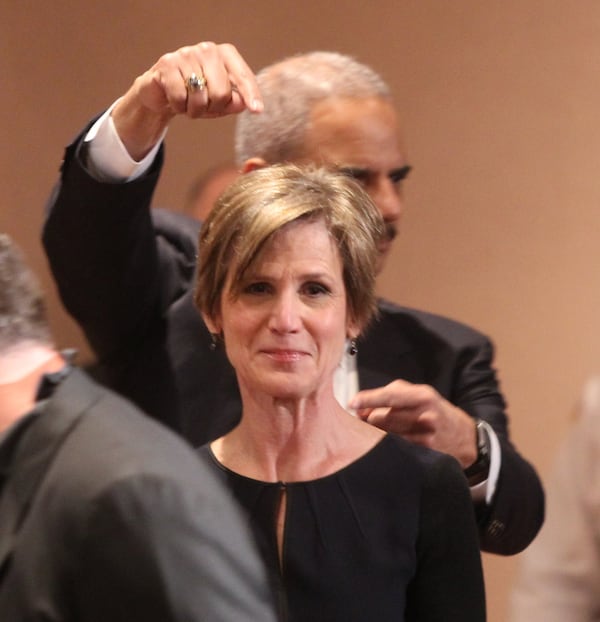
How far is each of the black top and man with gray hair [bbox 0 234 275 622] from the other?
30 centimetres

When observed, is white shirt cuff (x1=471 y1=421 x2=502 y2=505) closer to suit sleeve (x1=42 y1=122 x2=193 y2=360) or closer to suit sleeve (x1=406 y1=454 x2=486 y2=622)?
suit sleeve (x1=406 y1=454 x2=486 y2=622)

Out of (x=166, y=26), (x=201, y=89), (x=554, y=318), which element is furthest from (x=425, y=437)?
(x=166, y=26)

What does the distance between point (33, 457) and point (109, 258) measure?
82 centimetres

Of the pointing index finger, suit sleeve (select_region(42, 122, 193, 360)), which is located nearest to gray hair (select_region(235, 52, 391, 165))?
suit sleeve (select_region(42, 122, 193, 360))

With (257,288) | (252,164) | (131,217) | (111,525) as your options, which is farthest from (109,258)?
(111,525)

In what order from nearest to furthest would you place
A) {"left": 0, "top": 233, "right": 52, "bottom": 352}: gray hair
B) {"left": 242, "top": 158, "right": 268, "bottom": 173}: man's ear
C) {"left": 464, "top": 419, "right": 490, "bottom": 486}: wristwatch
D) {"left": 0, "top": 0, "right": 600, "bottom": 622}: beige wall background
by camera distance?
{"left": 0, "top": 233, "right": 52, "bottom": 352}: gray hair < {"left": 464, "top": 419, "right": 490, "bottom": 486}: wristwatch < {"left": 242, "top": 158, "right": 268, "bottom": 173}: man's ear < {"left": 0, "top": 0, "right": 600, "bottom": 622}: beige wall background

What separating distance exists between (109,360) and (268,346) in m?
0.68

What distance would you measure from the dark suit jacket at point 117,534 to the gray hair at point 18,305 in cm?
10

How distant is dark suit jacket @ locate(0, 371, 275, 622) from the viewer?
1.04 metres

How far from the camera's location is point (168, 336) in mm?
1966

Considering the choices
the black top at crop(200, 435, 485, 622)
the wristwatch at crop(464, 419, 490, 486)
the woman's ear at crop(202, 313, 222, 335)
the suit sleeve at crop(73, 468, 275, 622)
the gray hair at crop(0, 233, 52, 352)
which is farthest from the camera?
the wristwatch at crop(464, 419, 490, 486)

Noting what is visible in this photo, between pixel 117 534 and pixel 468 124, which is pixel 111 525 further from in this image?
pixel 468 124

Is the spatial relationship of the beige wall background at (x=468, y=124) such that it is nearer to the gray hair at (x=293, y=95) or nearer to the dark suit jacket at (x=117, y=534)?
the gray hair at (x=293, y=95)

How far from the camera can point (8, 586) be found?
3.54ft
